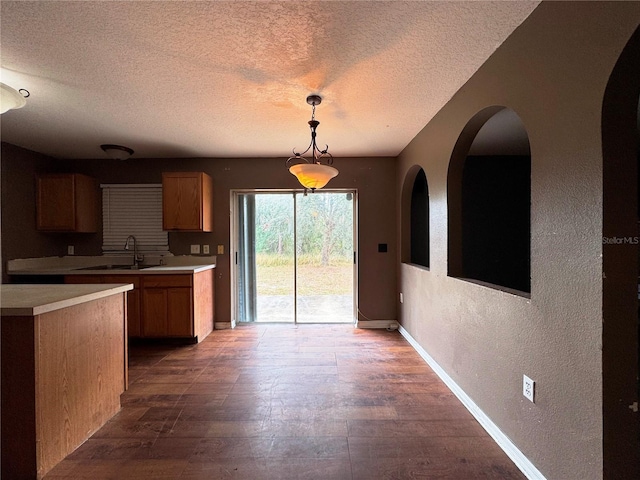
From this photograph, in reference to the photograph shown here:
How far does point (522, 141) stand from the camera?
3234 mm

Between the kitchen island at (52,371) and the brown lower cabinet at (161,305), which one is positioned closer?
the kitchen island at (52,371)

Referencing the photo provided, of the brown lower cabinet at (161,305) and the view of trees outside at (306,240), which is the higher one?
the view of trees outside at (306,240)

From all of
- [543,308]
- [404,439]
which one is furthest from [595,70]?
[404,439]

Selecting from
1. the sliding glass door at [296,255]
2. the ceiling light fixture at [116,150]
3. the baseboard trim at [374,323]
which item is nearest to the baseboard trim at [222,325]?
the sliding glass door at [296,255]

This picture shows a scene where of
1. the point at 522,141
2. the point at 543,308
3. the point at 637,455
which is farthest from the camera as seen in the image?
the point at 522,141

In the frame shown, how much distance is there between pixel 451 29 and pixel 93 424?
3184 mm

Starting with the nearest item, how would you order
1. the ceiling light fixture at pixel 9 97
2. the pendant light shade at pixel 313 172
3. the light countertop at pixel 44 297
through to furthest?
the light countertop at pixel 44 297 < the ceiling light fixture at pixel 9 97 < the pendant light shade at pixel 313 172

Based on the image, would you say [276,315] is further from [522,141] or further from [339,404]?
[522,141]

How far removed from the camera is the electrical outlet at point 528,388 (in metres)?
1.42

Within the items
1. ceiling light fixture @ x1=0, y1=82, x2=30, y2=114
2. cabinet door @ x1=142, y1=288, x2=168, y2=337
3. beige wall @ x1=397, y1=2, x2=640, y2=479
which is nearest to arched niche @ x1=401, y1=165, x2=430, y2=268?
beige wall @ x1=397, y1=2, x2=640, y2=479

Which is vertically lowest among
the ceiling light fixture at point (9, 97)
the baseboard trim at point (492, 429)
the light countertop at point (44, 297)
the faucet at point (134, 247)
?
the baseboard trim at point (492, 429)

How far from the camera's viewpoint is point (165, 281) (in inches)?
127

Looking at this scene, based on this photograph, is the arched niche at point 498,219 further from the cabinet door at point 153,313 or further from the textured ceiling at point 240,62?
the cabinet door at point 153,313

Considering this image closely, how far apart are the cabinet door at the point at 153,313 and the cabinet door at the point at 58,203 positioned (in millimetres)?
1491
